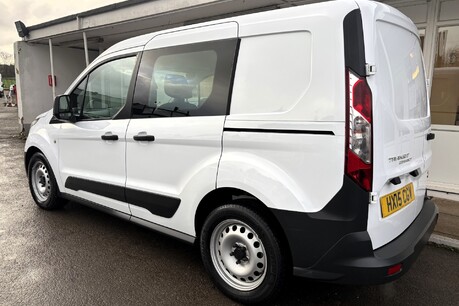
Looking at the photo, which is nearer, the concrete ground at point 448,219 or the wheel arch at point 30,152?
the concrete ground at point 448,219

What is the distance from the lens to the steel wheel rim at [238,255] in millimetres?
2520

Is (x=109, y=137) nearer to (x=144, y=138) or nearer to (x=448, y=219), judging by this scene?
(x=144, y=138)

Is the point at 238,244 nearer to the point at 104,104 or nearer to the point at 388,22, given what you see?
the point at 388,22

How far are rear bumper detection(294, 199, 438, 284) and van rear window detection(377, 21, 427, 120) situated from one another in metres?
0.83

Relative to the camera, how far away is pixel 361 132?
6.76 ft

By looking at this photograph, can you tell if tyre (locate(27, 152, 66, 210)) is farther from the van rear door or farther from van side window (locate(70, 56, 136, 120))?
the van rear door

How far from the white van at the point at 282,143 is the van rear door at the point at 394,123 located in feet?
0.04

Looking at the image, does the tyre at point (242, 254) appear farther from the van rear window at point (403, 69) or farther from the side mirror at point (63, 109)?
the side mirror at point (63, 109)

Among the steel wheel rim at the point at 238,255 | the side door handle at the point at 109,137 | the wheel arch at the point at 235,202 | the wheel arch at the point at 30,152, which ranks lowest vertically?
the steel wheel rim at the point at 238,255

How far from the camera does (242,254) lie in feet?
8.58

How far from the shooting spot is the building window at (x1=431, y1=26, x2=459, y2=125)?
500 centimetres

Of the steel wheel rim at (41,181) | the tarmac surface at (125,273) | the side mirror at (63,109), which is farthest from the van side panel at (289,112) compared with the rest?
the steel wheel rim at (41,181)

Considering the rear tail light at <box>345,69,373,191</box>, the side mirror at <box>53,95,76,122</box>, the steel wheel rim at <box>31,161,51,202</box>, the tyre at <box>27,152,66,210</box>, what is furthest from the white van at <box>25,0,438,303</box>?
the steel wheel rim at <box>31,161,51,202</box>

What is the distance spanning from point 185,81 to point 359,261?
72.8 inches
